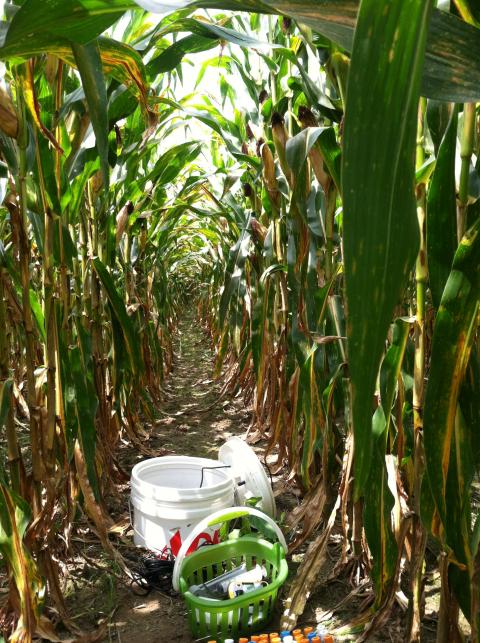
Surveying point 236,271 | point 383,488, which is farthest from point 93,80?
point 236,271

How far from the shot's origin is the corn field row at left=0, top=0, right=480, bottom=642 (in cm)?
27

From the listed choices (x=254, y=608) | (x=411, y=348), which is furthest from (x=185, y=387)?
(x=411, y=348)

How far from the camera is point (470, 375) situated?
0.70 meters

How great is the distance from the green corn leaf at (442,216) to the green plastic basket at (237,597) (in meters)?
0.78

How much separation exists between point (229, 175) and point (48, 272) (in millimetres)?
1167

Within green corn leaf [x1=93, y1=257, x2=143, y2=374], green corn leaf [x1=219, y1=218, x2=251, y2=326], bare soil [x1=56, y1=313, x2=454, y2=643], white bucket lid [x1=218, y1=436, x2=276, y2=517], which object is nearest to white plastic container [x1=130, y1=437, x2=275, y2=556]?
white bucket lid [x1=218, y1=436, x2=276, y2=517]

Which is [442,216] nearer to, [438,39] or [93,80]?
[438,39]

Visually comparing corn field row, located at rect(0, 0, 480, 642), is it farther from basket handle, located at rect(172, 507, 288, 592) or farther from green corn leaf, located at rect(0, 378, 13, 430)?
basket handle, located at rect(172, 507, 288, 592)

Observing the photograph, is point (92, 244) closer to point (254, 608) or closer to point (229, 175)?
point (229, 175)

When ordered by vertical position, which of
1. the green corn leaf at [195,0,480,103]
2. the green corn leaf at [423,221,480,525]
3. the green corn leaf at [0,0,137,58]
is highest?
the green corn leaf at [0,0,137,58]

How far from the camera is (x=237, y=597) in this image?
1.17 meters

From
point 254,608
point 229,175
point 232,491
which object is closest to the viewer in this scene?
point 254,608

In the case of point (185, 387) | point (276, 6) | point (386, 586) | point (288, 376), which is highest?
point (276, 6)

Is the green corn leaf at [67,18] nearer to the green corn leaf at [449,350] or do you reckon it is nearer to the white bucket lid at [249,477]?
the green corn leaf at [449,350]
